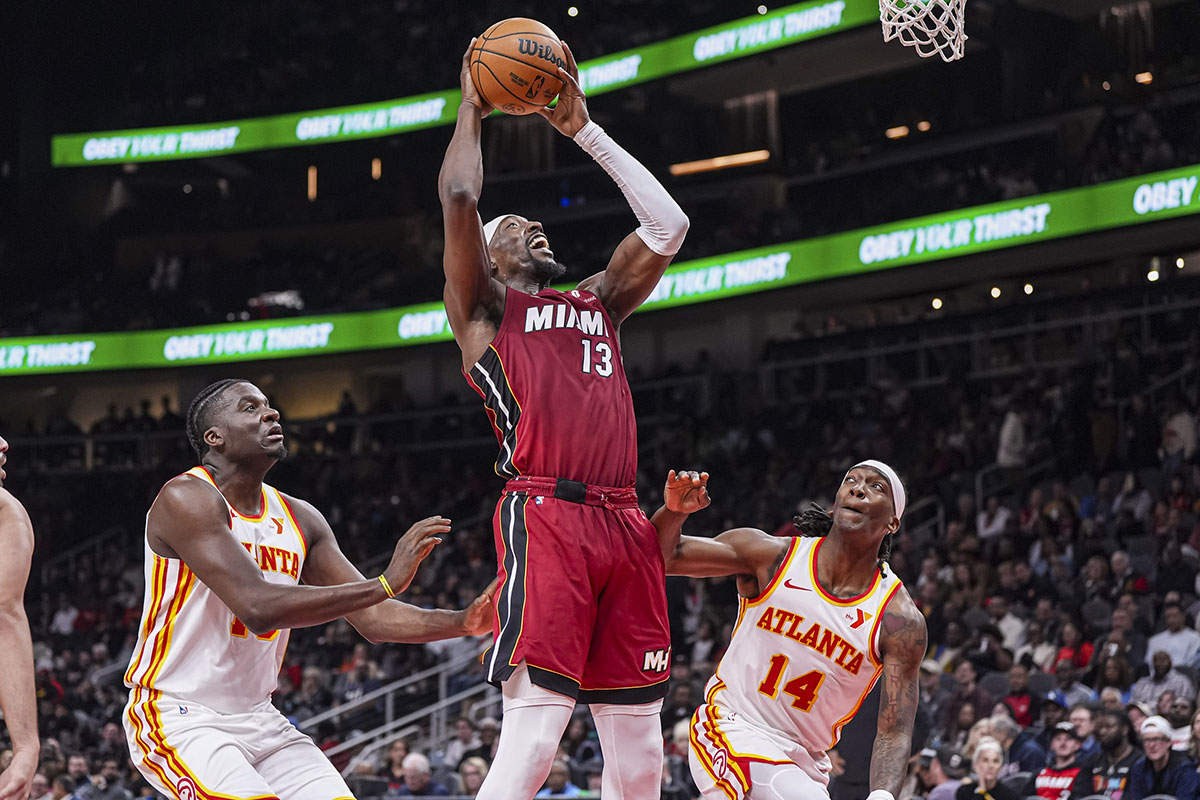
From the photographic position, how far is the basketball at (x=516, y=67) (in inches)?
→ 184

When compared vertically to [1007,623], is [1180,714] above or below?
below

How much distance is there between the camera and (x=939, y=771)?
9.98 metres

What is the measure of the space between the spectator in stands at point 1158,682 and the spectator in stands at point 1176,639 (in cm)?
24

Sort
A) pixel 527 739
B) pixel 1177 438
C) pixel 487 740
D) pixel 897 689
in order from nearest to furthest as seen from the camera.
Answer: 1. pixel 527 739
2. pixel 897 689
3. pixel 487 740
4. pixel 1177 438

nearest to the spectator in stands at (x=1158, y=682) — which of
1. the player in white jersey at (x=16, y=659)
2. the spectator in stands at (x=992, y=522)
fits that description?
the spectator in stands at (x=992, y=522)

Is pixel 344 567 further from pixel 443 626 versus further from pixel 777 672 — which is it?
pixel 777 672

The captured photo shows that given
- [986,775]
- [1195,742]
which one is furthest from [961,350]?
[986,775]

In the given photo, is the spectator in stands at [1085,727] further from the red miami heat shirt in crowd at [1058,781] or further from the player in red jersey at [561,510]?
the player in red jersey at [561,510]

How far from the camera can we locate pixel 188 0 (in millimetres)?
33531

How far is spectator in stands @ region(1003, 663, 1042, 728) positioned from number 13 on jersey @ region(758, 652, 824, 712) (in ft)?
18.9

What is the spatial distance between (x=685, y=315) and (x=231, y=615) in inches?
791

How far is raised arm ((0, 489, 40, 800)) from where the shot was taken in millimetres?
3926

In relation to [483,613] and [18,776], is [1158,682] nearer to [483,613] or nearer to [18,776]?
[483,613]

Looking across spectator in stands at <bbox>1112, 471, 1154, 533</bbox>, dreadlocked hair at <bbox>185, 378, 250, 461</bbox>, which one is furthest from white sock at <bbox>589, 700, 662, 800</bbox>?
spectator in stands at <bbox>1112, 471, 1154, 533</bbox>
